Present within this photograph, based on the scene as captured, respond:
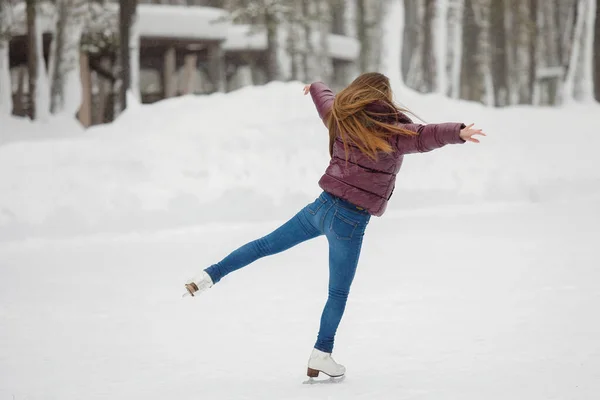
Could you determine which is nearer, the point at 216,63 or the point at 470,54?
the point at 216,63

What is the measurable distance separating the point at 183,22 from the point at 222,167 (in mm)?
4760

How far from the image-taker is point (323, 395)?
387 cm

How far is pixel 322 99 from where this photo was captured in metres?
4.19

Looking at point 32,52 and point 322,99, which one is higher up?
point 322,99

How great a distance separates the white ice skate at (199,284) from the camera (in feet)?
12.9

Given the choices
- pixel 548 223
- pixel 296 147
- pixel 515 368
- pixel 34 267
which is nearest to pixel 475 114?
pixel 296 147

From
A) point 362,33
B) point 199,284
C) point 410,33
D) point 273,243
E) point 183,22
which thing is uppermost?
point 273,243

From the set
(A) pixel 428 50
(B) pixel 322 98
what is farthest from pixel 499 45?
(B) pixel 322 98

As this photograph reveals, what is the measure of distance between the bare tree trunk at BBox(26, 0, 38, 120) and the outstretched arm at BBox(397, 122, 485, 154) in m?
10.1

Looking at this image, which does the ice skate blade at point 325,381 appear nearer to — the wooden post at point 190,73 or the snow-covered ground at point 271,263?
the snow-covered ground at point 271,263

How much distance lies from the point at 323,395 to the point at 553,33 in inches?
644

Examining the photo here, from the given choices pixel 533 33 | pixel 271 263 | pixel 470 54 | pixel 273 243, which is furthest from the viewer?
pixel 533 33

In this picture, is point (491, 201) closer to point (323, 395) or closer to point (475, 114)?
point (475, 114)

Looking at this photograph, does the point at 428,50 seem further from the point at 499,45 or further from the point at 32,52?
the point at 32,52
